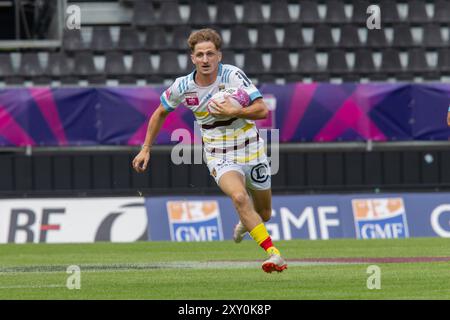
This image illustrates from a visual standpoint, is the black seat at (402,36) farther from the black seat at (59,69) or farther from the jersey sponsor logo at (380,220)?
the black seat at (59,69)

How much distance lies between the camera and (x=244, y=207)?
11352mm

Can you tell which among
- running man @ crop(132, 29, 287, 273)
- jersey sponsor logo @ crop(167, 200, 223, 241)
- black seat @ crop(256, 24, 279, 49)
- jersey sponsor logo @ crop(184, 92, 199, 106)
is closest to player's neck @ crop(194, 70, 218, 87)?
running man @ crop(132, 29, 287, 273)

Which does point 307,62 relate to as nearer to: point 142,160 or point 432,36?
point 432,36

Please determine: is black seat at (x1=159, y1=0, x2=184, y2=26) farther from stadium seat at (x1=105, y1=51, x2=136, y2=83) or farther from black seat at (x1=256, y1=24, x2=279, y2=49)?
black seat at (x1=256, y1=24, x2=279, y2=49)

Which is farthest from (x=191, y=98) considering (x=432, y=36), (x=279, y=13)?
(x=432, y=36)

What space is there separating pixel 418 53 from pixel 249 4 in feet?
11.7

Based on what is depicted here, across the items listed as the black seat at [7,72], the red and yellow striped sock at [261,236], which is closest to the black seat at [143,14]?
the black seat at [7,72]

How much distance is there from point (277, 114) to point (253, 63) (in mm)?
2136

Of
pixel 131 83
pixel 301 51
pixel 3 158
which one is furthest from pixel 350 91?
pixel 3 158

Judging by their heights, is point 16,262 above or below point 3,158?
below

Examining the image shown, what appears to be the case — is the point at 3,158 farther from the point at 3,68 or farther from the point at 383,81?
the point at 383,81

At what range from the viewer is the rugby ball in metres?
11.4

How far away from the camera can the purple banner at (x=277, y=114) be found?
74.8 ft

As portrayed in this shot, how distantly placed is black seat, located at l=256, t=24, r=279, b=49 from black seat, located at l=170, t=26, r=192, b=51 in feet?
4.62
